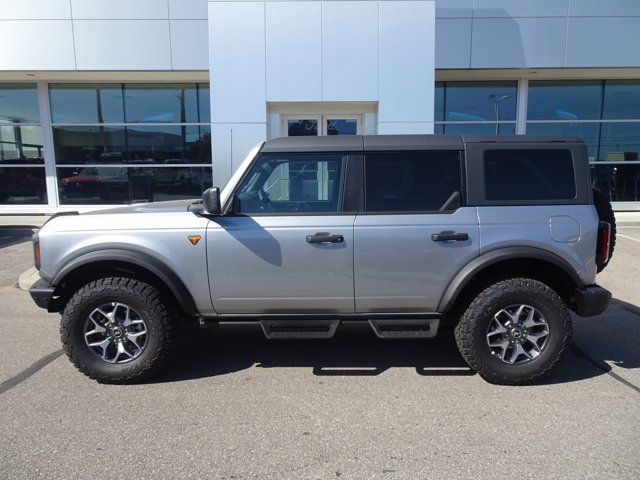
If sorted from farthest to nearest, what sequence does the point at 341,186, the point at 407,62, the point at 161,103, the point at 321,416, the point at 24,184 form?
1. the point at 24,184
2. the point at 161,103
3. the point at 407,62
4. the point at 341,186
5. the point at 321,416

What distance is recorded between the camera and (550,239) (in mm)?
3693

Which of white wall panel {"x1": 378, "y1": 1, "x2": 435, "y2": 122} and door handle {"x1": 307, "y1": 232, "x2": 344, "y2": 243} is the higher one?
white wall panel {"x1": 378, "y1": 1, "x2": 435, "y2": 122}

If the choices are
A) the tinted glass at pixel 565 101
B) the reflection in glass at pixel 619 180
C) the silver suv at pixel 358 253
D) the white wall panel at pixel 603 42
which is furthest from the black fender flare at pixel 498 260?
the reflection in glass at pixel 619 180

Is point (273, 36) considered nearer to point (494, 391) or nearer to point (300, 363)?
point (300, 363)

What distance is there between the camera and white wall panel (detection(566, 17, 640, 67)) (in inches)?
455

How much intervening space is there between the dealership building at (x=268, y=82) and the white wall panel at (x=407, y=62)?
3 centimetres

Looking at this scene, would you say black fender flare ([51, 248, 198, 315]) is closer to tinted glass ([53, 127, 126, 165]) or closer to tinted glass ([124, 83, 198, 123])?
tinted glass ([124, 83, 198, 123])

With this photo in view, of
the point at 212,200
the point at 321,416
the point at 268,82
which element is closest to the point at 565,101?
the point at 268,82

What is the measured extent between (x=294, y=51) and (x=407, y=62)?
2.31 meters

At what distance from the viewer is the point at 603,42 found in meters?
11.6

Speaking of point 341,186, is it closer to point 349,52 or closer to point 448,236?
point 448,236

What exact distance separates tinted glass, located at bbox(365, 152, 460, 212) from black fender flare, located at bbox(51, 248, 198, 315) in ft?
5.40

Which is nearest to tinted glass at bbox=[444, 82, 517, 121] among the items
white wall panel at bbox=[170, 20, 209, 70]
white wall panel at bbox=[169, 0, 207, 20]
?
white wall panel at bbox=[170, 20, 209, 70]

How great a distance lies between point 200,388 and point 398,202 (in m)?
2.20
